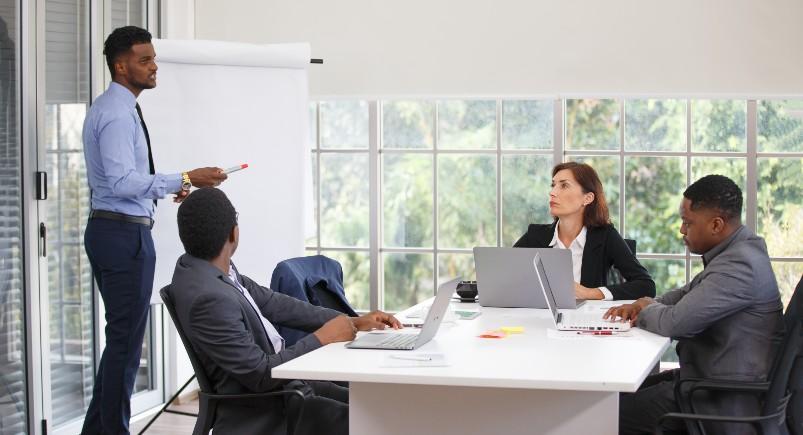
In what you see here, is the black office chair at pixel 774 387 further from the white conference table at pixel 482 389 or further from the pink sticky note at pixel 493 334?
the pink sticky note at pixel 493 334

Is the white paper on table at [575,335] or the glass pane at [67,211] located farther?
the glass pane at [67,211]

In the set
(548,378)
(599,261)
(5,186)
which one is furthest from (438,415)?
(5,186)

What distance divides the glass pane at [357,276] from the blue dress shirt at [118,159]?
81.9 inches

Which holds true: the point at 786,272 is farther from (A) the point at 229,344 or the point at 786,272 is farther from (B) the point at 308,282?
(A) the point at 229,344

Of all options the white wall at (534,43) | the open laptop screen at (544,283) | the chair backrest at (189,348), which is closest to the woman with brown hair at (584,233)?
the open laptop screen at (544,283)

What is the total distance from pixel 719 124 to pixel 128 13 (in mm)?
3490

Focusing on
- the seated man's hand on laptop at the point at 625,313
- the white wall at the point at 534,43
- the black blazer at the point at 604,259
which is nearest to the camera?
the seated man's hand on laptop at the point at 625,313

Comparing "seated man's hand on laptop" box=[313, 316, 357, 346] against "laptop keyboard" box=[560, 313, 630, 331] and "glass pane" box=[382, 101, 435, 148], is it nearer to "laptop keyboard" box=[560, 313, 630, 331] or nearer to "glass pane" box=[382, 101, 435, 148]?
"laptop keyboard" box=[560, 313, 630, 331]

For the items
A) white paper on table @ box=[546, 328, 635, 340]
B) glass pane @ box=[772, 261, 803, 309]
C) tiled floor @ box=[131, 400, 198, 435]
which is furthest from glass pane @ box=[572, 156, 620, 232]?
tiled floor @ box=[131, 400, 198, 435]

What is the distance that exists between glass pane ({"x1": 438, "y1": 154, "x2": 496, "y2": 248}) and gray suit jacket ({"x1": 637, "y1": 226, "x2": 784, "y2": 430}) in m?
2.90

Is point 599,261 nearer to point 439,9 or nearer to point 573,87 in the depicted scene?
point 573,87

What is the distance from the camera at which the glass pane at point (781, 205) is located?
5652 millimetres

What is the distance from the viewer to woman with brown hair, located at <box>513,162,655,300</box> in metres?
4.49

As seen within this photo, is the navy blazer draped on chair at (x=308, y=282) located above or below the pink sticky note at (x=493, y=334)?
above
